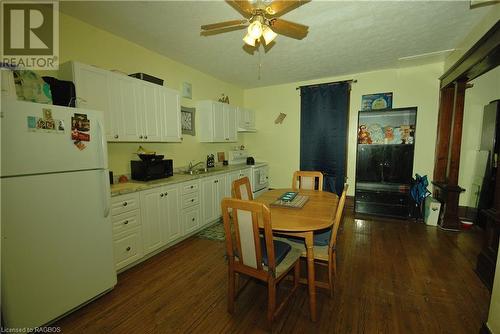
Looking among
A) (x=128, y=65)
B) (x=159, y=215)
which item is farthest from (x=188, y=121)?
(x=159, y=215)

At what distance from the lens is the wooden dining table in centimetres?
153

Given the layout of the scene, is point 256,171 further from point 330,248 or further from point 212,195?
point 330,248

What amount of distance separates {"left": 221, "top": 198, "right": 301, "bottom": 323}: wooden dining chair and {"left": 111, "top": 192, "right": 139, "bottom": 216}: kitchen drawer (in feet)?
4.14

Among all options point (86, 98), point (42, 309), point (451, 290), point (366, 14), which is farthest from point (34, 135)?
point (451, 290)

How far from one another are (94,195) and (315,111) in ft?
12.8

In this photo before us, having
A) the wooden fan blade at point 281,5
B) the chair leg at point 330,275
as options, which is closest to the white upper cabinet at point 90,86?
the wooden fan blade at point 281,5

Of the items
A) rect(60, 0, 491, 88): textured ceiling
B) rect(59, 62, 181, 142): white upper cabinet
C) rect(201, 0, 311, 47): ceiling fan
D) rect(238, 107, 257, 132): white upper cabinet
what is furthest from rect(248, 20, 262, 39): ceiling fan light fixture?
rect(238, 107, 257, 132): white upper cabinet

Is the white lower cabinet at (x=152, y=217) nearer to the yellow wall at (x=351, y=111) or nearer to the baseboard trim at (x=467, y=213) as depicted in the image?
the yellow wall at (x=351, y=111)

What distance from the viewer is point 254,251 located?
1.47 metres

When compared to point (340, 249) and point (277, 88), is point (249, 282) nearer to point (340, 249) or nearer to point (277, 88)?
point (340, 249)

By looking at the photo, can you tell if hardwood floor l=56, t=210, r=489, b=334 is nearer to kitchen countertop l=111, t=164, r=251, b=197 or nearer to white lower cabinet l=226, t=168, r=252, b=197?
kitchen countertop l=111, t=164, r=251, b=197

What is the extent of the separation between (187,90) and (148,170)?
5.44ft

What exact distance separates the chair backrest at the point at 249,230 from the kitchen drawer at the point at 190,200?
149 centimetres

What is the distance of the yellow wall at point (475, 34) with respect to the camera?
2.07 meters
